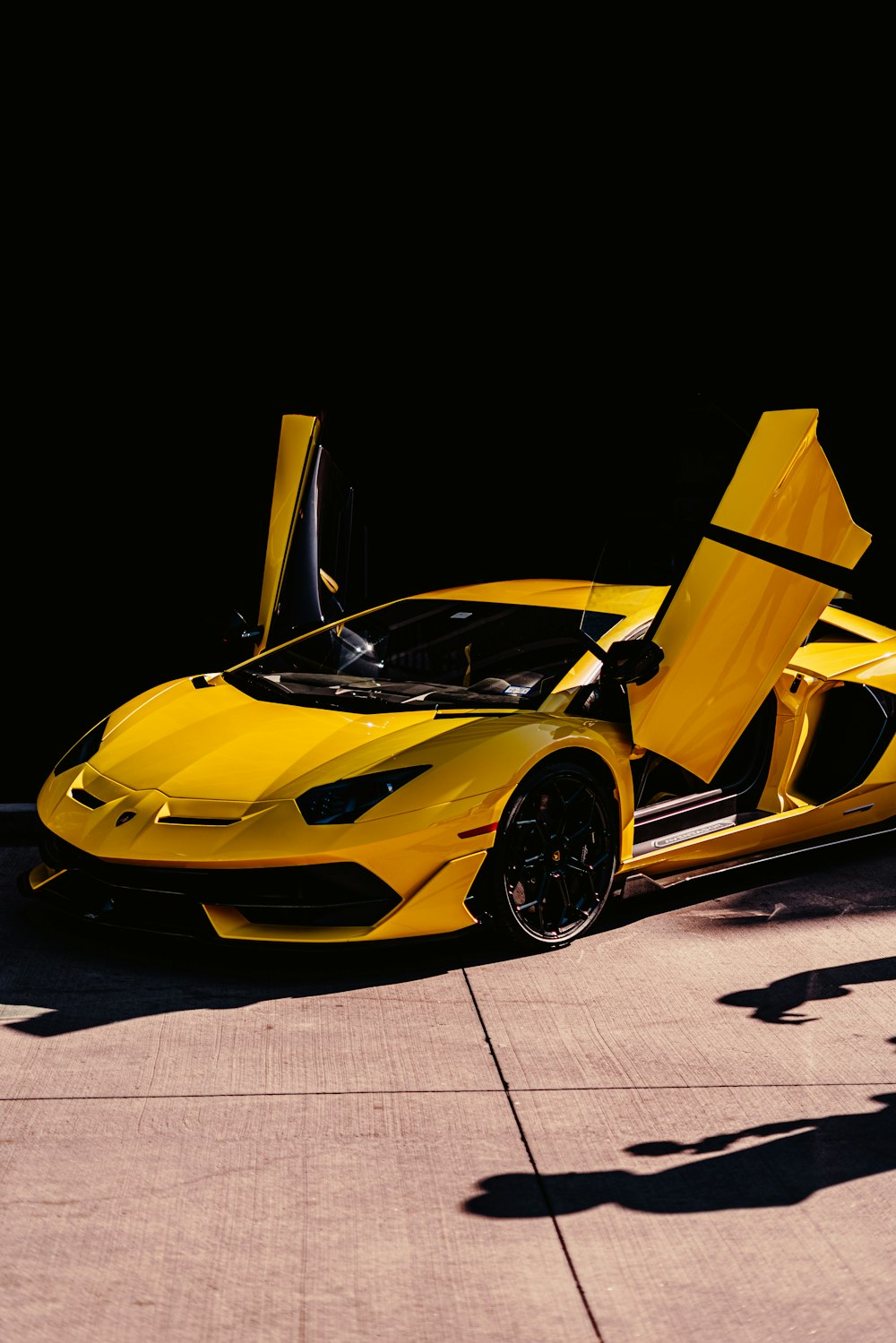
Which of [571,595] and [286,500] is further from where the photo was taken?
[286,500]

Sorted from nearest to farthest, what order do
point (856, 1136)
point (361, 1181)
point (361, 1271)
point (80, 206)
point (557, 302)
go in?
point (361, 1271) < point (361, 1181) < point (856, 1136) < point (80, 206) < point (557, 302)

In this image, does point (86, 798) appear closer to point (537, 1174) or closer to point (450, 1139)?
point (450, 1139)

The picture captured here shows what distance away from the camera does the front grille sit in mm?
4668

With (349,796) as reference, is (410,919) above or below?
below

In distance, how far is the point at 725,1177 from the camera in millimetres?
3393

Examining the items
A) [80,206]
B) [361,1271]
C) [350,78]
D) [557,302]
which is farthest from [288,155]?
[361,1271]

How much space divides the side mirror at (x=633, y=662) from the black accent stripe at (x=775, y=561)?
4.5 inches

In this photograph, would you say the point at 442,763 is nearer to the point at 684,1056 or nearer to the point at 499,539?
the point at 684,1056

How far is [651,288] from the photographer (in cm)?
927

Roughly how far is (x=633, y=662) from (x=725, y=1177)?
228 centimetres

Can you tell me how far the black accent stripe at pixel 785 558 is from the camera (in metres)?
5.42

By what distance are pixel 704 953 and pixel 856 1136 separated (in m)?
1.52

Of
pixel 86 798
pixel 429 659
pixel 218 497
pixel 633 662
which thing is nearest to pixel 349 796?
pixel 86 798

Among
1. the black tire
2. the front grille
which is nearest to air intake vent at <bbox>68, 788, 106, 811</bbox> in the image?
the front grille
